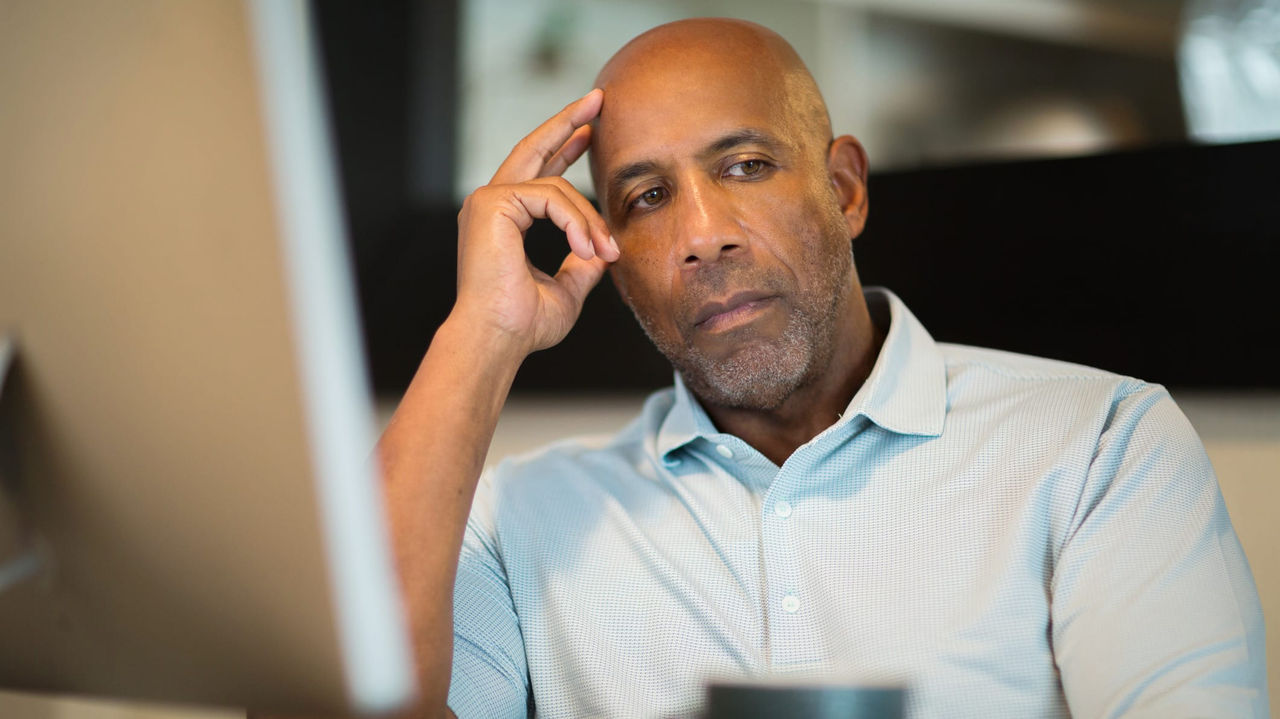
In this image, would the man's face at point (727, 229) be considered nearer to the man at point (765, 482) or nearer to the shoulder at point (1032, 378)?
the man at point (765, 482)

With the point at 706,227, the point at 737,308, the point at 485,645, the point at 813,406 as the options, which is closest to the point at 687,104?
the point at 706,227

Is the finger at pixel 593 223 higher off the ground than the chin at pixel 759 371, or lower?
higher

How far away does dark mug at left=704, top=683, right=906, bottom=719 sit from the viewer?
60 centimetres

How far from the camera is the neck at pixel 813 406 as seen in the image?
4.62 feet

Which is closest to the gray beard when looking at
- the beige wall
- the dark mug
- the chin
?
the chin

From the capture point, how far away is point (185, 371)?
1.75 ft

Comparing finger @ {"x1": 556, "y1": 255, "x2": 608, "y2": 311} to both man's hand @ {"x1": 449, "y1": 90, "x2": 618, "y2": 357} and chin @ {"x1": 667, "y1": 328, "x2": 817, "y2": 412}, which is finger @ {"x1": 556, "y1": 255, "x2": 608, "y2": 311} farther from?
chin @ {"x1": 667, "y1": 328, "x2": 817, "y2": 412}

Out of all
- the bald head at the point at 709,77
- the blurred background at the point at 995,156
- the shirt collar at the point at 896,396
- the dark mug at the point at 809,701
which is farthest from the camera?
the blurred background at the point at 995,156

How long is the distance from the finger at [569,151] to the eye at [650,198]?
0.13 meters

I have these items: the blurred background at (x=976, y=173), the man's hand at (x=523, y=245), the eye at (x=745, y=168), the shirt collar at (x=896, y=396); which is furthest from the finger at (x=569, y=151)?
the blurred background at (x=976, y=173)

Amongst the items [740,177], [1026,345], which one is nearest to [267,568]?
[740,177]

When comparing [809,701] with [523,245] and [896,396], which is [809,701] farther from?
[523,245]

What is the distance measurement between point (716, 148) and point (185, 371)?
0.91 meters

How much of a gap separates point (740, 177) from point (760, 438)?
390mm
